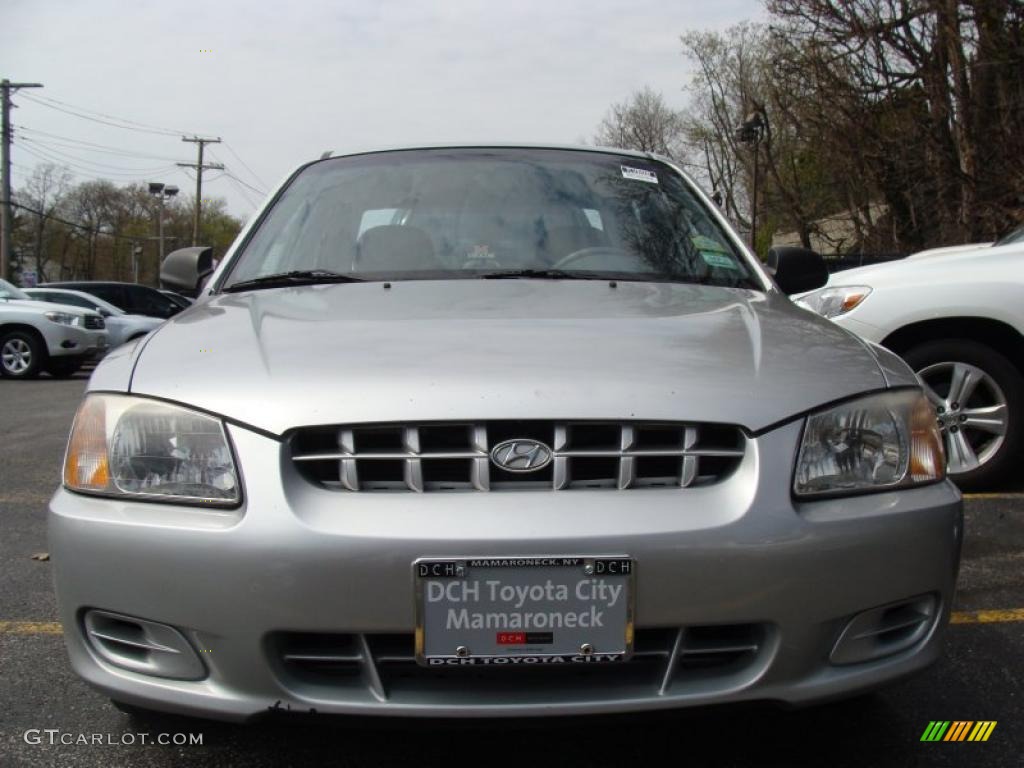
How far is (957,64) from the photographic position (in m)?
15.1

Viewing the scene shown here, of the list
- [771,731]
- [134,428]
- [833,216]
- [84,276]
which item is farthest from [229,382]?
[84,276]

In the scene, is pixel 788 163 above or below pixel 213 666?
above

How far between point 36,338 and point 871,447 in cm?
1323

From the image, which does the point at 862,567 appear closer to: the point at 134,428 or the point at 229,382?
the point at 229,382

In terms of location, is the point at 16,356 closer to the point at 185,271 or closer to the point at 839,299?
the point at 185,271

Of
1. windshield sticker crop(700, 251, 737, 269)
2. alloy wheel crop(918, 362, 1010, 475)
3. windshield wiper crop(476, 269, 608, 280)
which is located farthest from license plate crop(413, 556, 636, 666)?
alloy wheel crop(918, 362, 1010, 475)

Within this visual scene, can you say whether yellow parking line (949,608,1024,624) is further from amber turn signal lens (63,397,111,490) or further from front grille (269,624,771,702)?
amber turn signal lens (63,397,111,490)

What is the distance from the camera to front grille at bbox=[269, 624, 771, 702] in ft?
5.48

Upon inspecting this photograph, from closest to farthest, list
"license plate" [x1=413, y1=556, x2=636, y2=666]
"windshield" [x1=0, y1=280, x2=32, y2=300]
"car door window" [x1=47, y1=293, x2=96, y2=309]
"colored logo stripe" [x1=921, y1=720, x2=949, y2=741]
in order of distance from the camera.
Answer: "license plate" [x1=413, y1=556, x2=636, y2=666] < "colored logo stripe" [x1=921, y1=720, x2=949, y2=741] < "windshield" [x1=0, y1=280, x2=32, y2=300] < "car door window" [x1=47, y1=293, x2=96, y2=309]

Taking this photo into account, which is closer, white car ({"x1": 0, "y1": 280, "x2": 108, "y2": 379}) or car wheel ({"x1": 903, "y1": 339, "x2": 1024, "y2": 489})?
car wheel ({"x1": 903, "y1": 339, "x2": 1024, "y2": 489})

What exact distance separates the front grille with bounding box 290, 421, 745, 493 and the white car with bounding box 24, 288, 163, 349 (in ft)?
46.8

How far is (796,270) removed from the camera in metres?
3.03

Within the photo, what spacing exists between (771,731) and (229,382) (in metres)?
1.45

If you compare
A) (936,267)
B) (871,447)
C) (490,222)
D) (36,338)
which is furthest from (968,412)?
(36,338)
